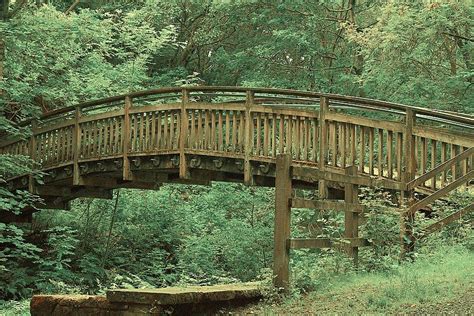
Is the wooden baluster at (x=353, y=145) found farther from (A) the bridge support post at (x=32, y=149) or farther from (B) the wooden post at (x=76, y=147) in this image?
(A) the bridge support post at (x=32, y=149)

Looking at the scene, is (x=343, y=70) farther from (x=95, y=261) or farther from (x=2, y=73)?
(x=2, y=73)

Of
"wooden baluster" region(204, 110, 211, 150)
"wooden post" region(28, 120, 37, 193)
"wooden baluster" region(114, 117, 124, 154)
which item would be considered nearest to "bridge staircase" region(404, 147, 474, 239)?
"wooden baluster" region(204, 110, 211, 150)

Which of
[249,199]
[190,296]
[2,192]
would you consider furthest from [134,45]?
[190,296]

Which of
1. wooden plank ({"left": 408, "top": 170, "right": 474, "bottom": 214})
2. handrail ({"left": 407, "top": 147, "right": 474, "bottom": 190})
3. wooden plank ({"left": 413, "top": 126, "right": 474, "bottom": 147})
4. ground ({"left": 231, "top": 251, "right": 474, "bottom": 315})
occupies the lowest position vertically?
ground ({"left": 231, "top": 251, "right": 474, "bottom": 315})

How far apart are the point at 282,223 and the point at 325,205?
740 millimetres

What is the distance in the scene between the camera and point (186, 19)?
3183 centimetres

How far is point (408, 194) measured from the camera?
1270cm

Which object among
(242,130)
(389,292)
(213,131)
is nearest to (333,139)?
(242,130)

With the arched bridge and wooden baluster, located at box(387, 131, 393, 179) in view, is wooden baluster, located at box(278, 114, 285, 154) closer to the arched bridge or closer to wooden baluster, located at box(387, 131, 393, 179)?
the arched bridge

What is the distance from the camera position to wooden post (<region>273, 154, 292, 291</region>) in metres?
8.23

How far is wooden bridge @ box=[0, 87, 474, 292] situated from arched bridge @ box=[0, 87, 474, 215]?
0.07 feet

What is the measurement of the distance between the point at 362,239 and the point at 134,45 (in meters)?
Result: 16.1

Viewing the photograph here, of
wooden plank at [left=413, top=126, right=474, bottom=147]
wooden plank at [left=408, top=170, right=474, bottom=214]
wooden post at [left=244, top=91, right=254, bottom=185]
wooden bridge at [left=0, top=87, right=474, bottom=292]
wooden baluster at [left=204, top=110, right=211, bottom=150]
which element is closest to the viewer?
wooden plank at [left=408, top=170, right=474, bottom=214]

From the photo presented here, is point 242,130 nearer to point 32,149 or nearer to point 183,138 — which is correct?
point 183,138
